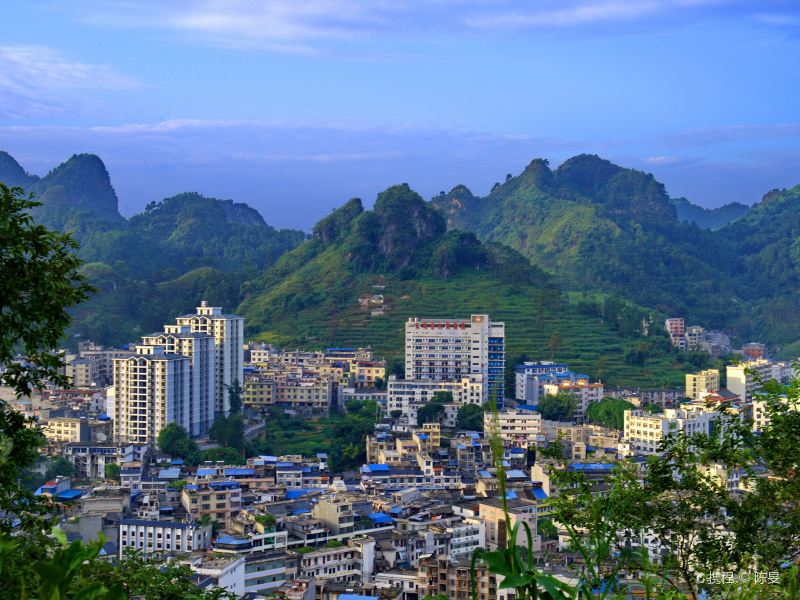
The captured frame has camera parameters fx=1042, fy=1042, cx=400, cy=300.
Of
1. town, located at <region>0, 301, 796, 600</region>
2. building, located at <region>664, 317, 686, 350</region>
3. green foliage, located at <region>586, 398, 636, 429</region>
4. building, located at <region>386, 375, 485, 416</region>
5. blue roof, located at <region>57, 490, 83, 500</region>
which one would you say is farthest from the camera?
building, located at <region>664, 317, 686, 350</region>

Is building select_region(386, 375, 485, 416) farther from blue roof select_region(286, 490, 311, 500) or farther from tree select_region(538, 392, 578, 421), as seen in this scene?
blue roof select_region(286, 490, 311, 500)

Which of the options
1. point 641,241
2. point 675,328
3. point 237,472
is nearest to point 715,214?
point 641,241

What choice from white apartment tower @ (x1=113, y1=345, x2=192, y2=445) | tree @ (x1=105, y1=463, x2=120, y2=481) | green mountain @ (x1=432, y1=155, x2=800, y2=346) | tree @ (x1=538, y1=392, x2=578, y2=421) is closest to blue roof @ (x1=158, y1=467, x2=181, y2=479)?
tree @ (x1=105, y1=463, x2=120, y2=481)

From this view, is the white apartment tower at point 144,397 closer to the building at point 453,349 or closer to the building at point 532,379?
the building at point 453,349

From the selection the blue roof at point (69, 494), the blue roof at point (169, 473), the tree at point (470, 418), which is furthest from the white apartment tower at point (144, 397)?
the tree at point (470, 418)

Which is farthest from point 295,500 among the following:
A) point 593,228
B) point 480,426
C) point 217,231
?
point 217,231

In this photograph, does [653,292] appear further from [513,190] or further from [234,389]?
[234,389]

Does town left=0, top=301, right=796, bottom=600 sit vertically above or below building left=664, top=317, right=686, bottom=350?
below
